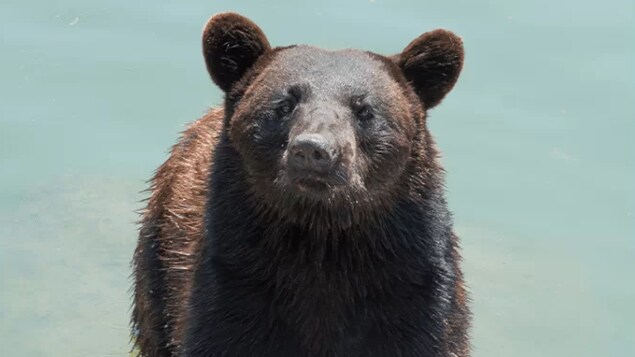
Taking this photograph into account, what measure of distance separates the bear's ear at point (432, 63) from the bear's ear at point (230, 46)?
81cm

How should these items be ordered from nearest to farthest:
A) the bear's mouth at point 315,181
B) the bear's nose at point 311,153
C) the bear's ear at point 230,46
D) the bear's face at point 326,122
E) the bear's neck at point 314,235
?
1. the bear's nose at point 311,153
2. the bear's mouth at point 315,181
3. the bear's face at point 326,122
4. the bear's neck at point 314,235
5. the bear's ear at point 230,46

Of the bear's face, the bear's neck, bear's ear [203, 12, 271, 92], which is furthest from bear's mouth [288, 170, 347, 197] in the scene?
bear's ear [203, 12, 271, 92]

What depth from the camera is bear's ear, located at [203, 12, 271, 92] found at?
778cm

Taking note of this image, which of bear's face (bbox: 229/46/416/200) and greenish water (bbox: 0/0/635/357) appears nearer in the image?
bear's face (bbox: 229/46/416/200)

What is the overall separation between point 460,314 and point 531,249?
3765 millimetres

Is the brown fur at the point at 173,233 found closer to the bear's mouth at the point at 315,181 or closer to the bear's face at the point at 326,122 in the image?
the bear's face at the point at 326,122

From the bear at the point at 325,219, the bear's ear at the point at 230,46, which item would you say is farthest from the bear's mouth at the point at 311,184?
the bear's ear at the point at 230,46

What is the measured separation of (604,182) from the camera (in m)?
12.4

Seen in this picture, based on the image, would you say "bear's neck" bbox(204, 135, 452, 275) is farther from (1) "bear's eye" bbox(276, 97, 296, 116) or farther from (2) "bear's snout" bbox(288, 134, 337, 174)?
(2) "bear's snout" bbox(288, 134, 337, 174)

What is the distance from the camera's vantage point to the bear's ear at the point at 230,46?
7.78 meters

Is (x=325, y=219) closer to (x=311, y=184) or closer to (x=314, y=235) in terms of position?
(x=314, y=235)

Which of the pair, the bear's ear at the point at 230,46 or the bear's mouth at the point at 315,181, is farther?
the bear's ear at the point at 230,46

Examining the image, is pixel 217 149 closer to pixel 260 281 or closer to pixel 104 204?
pixel 260 281

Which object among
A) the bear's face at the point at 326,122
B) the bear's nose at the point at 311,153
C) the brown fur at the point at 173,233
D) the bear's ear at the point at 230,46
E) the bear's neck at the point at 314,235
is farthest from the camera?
the brown fur at the point at 173,233
